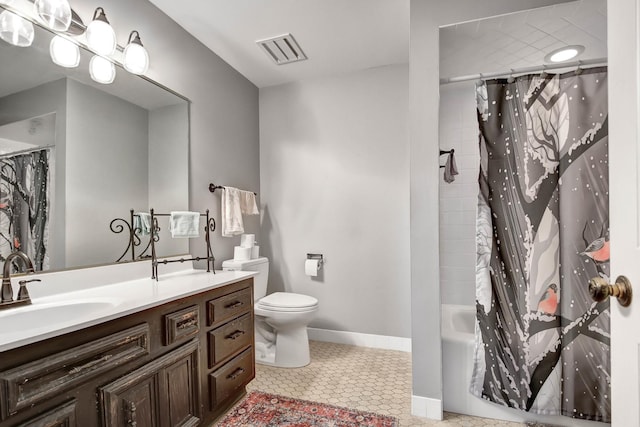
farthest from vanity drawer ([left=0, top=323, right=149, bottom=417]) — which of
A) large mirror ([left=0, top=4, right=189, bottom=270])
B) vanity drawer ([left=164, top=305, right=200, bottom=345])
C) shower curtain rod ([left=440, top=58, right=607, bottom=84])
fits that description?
shower curtain rod ([left=440, top=58, right=607, bottom=84])

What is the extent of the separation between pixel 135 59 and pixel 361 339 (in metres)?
2.65

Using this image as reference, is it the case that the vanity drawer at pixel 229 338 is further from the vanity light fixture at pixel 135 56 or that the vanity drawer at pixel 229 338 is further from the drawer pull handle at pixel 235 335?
the vanity light fixture at pixel 135 56

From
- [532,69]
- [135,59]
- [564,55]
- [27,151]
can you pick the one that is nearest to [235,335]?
[27,151]

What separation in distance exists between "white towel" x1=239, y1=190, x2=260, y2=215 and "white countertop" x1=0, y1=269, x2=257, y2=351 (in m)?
0.97

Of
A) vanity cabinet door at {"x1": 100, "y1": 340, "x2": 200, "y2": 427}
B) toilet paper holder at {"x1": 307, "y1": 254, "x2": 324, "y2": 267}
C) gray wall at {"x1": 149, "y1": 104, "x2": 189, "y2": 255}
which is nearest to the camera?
vanity cabinet door at {"x1": 100, "y1": 340, "x2": 200, "y2": 427}

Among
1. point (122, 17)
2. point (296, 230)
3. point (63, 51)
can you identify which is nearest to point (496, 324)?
point (296, 230)

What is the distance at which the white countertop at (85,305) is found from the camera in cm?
97

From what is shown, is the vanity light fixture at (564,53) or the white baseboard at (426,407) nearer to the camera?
the white baseboard at (426,407)

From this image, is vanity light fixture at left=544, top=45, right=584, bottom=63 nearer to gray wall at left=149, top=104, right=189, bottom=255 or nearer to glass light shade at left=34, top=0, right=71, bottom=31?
gray wall at left=149, top=104, right=189, bottom=255

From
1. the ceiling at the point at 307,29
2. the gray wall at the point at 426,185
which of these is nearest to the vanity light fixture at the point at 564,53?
the gray wall at the point at 426,185

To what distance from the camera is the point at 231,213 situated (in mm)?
2545

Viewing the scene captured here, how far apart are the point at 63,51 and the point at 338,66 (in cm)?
194

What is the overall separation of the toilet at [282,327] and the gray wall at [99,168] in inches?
36.7

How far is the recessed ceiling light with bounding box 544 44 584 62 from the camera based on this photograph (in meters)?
1.86
